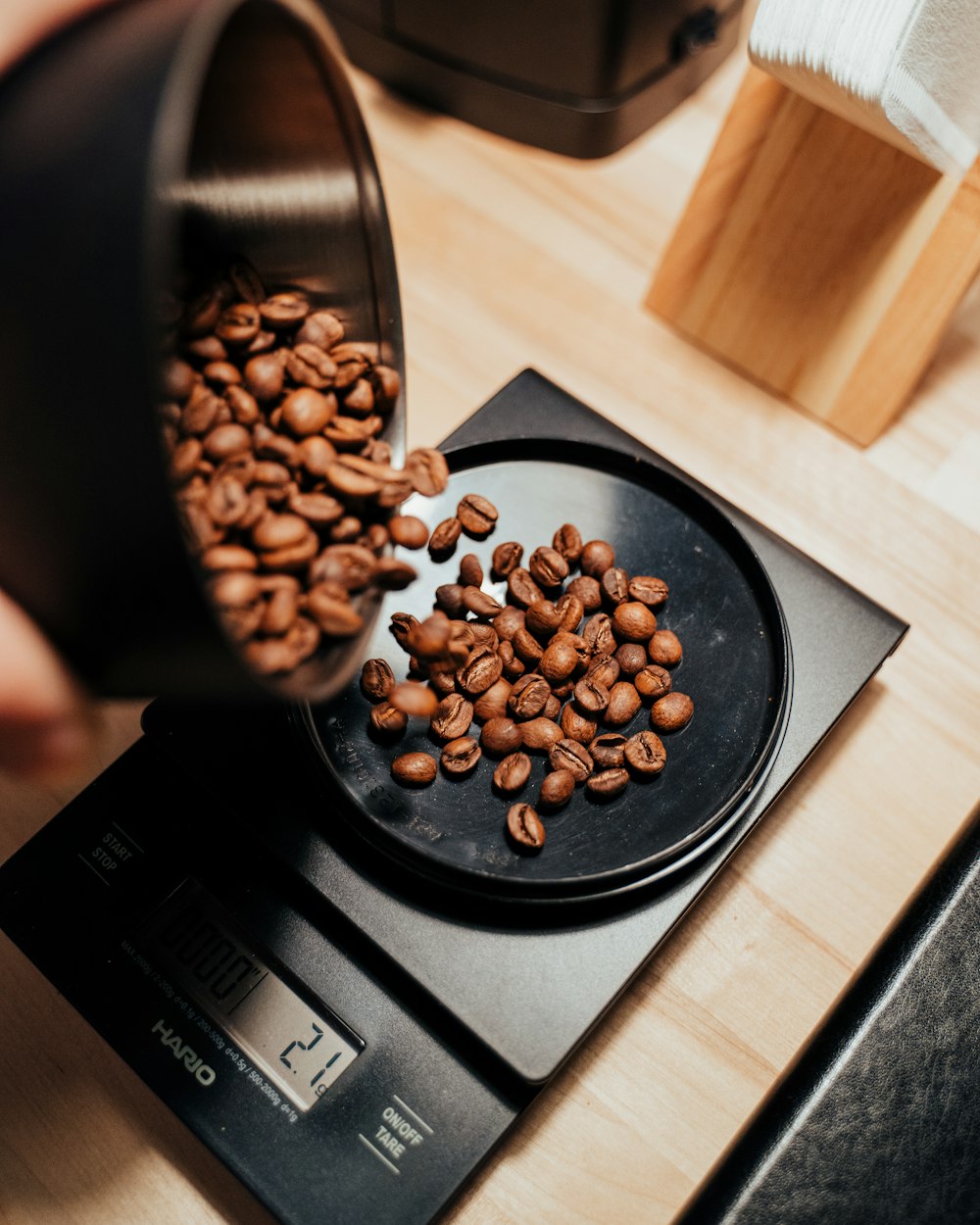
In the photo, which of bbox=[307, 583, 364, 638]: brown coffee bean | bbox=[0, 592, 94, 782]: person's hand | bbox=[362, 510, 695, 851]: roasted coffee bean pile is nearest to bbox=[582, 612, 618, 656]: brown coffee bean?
bbox=[362, 510, 695, 851]: roasted coffee bean pile

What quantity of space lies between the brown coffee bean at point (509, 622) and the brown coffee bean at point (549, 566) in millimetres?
29

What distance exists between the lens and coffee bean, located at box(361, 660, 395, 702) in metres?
0.65

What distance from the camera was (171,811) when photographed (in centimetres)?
67

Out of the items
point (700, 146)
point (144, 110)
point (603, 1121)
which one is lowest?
point (603, 1121)

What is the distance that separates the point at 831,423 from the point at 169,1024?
0.69 meters

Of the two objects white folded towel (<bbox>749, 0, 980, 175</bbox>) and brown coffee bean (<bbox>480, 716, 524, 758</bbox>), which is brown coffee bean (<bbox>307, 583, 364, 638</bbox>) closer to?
brown coffee bean (<bbox>480, 716, 524, 758</bbox>)

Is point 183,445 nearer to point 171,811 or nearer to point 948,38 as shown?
point 171,811

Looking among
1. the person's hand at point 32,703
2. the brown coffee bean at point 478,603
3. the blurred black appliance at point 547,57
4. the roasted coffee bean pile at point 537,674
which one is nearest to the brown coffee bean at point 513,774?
the roasted coffee bean pile at point 537,674

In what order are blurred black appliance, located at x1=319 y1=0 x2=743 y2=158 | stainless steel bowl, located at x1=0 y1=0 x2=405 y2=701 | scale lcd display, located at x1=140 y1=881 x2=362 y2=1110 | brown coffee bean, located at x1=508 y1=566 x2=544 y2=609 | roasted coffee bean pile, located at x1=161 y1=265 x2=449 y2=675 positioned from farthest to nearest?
blurred black appliance, located at x1=319 y1=0 x2=743 y2=158 < brown coffee bean, located at x1=508 y1=566 x2=544 y2=609 < scale lcd display, located at x1=140 y1=881 x2=362 y2=1110 < roasted coffee bean pile, located at x1=161 y1=265 x2=449 y2=675 < stainless steel bowl, located at x1=0 y1=0 x2=405 y2=701

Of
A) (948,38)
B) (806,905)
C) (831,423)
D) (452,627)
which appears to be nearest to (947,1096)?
(806,905)

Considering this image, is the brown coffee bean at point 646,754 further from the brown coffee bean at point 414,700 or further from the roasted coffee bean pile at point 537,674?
the brown coffee bean at point 414,700

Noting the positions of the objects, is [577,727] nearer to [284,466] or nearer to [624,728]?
[624,728]

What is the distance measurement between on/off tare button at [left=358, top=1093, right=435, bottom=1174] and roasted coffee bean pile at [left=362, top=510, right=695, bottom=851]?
0.16 meters

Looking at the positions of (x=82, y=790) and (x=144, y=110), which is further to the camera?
(x=82, y=790)
